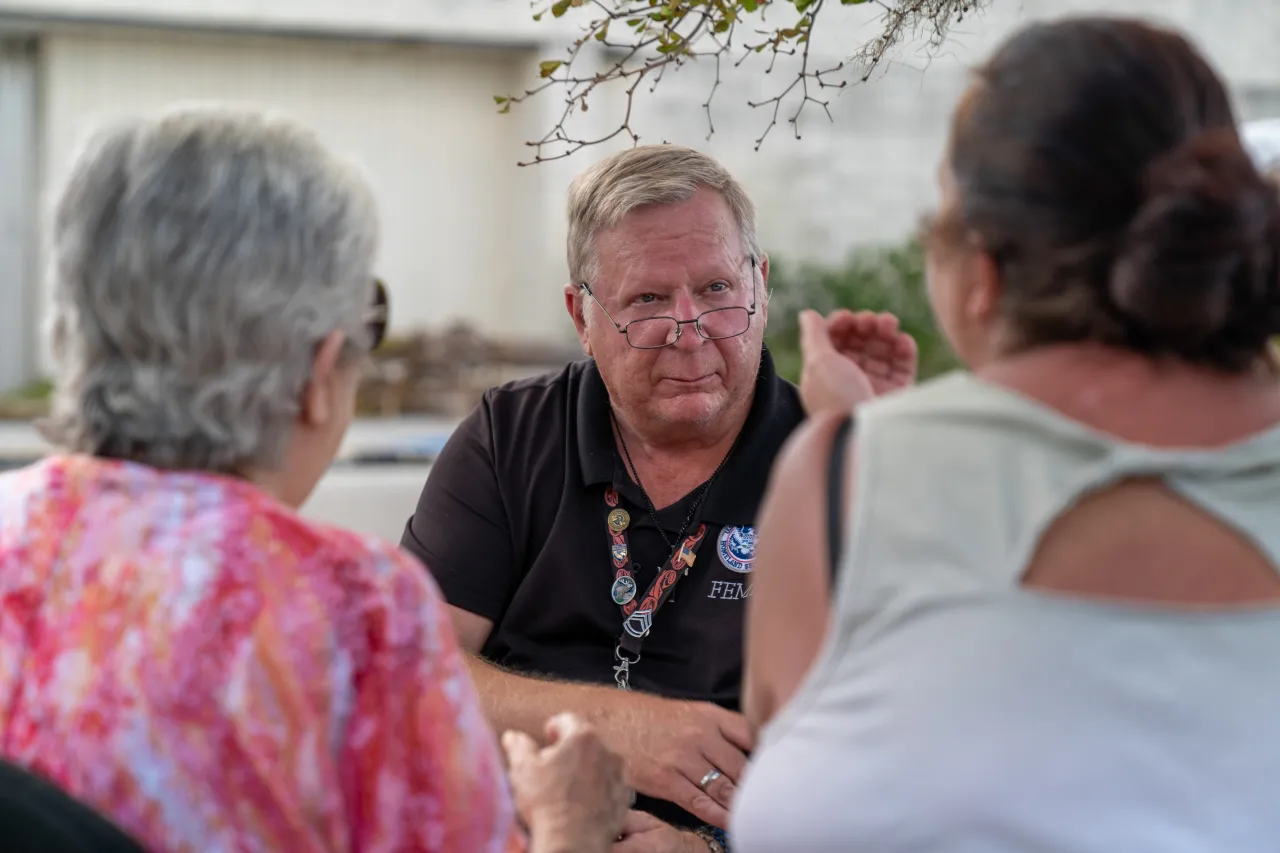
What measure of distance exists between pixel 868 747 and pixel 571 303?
147cm

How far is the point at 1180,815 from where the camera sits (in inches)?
48.2

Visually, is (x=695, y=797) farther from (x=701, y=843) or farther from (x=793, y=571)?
(x=793, y=571)

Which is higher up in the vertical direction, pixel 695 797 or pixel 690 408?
pixel 690 408

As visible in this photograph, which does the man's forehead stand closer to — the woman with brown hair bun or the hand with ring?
the hand with ring

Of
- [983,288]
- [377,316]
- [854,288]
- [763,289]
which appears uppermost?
[983,288]

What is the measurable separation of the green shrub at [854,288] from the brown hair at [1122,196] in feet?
27.8

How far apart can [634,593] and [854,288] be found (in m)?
8.24

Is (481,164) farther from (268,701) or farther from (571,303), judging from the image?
(268,701)

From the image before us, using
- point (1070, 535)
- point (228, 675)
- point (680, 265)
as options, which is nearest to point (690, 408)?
point (680, 265)

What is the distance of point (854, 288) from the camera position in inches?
404

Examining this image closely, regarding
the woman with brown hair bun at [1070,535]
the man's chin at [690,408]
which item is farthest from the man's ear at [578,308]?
the woman with brown hair bun at [1070,535]

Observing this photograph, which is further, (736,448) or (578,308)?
(578,308)

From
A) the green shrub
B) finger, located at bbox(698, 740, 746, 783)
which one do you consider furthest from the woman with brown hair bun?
the green shrub

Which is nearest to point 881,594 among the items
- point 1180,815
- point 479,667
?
point 1180,815
